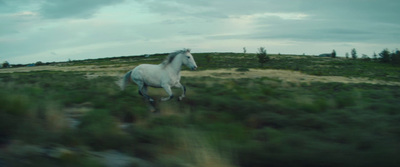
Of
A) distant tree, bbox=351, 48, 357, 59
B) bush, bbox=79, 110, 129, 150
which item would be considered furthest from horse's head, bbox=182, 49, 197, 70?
distant tree, bbox=351, 48, 357, 59

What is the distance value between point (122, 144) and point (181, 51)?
5.17 meters

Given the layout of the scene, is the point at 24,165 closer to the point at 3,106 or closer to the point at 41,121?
the point at 41,121

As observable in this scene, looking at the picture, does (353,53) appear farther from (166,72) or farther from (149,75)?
(149,75)

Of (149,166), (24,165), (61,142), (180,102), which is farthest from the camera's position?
(180,102)

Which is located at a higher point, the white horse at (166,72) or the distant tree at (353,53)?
the distant tree at (353,53)

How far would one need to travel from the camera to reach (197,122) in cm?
667

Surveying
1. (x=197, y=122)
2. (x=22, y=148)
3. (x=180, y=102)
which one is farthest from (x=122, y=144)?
(x=180, y=102)

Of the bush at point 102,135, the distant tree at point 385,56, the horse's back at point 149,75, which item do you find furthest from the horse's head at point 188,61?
the distant tree at point 385,56

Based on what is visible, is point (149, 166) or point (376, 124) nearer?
point (149, 166)

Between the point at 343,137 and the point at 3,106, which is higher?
the point at 3,106

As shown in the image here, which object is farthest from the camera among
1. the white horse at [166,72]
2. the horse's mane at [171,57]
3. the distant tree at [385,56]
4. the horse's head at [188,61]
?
the distant tree at [385,56]

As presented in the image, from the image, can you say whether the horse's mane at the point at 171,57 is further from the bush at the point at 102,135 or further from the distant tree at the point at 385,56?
the distant tree at the point at 385,56

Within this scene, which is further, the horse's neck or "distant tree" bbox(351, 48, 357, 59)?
"distant tree" bbox(351, 48, 357, 59)

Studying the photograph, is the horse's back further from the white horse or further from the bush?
the bush
